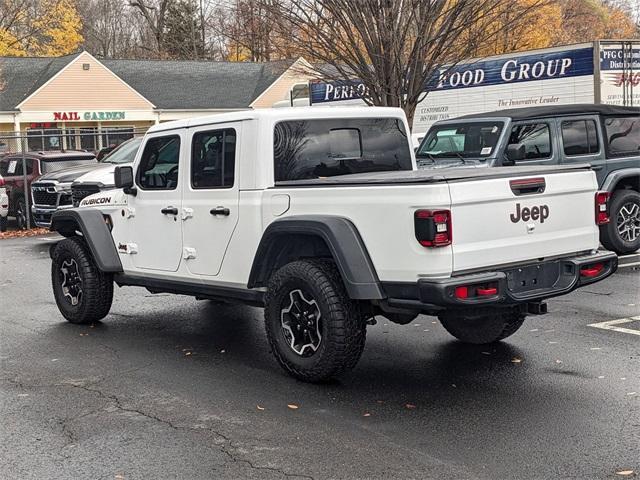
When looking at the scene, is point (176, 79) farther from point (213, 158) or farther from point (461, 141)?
point (213, 158)

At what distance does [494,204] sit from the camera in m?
5.49

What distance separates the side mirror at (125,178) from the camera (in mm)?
7711

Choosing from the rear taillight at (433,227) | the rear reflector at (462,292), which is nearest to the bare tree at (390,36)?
the rear taillight at (433,227)

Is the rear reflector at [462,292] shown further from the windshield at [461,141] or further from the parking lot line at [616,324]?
the windshield at [461,141]

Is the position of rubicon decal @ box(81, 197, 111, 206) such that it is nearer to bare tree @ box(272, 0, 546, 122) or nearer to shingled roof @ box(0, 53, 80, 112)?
bare tree @ box(272, 0, 546, 122)

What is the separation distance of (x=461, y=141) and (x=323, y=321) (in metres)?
6.35

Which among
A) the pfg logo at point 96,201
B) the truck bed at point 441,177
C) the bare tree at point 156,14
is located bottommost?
the pfg logo at point 96,201

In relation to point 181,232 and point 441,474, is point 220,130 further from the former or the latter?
point 441,474

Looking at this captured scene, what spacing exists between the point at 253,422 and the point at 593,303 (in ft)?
15.3

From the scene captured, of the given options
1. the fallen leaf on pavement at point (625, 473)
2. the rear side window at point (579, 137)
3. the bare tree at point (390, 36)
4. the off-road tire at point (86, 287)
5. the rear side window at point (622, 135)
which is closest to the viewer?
the fallen leaf on pavement at point (625, 473)

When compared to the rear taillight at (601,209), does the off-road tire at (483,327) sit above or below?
below

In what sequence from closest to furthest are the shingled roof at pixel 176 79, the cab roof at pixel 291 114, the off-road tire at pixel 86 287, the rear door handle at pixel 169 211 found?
the cab roof at pixel 291 114, the rear door handle at pixel 169 211, the off-road tire at pixel 86 287, the shingled roof at pixel 176 79

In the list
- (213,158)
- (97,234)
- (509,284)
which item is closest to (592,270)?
(509,284)

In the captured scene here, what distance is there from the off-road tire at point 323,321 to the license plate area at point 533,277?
1.06 meters
